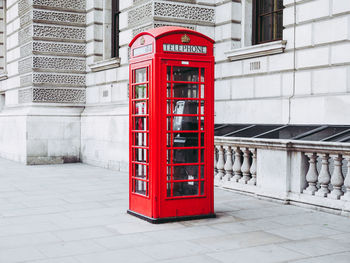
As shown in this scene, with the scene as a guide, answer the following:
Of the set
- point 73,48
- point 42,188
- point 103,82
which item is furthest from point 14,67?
point 42,188

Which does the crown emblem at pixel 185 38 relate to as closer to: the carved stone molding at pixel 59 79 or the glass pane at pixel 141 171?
the glass pane at pixel 141 171

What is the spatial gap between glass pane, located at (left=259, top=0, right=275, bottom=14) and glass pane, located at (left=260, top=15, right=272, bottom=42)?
13cm

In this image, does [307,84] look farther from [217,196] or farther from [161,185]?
[161,185]

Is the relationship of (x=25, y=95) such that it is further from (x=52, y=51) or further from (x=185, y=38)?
(x=185, y=38)

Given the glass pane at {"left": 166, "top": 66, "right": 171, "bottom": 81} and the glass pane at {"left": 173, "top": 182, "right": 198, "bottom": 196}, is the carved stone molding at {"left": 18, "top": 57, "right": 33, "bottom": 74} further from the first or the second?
the glass pane at {"left": 173, "top": 182, "right": 198, "bottom": 196}

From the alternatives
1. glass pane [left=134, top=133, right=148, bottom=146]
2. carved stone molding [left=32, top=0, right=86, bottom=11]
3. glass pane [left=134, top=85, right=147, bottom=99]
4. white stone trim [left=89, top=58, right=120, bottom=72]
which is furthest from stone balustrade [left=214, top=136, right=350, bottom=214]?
carved stone molding [left=32, top=0, right=86, bottom=11]

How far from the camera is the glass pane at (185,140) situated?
20.7 feet

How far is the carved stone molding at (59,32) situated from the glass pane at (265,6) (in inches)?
234

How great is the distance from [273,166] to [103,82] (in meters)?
7.28

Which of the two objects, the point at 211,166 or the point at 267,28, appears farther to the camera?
the point at 267,28

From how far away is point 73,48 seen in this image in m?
14.7

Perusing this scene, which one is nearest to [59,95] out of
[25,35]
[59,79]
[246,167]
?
[59,79]

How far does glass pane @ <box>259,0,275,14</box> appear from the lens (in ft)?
35.0

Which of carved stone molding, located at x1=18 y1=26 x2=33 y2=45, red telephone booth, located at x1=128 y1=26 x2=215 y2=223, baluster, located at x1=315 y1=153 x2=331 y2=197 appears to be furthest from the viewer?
carved stone molding, located at x1=18 y1=26 x2=33 y2=45
